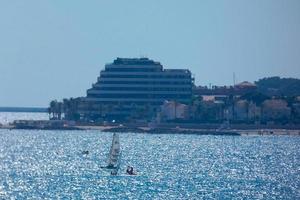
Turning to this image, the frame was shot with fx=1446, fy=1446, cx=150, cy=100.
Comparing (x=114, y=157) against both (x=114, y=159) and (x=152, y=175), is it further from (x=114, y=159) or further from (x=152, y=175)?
(x=152, y=175)

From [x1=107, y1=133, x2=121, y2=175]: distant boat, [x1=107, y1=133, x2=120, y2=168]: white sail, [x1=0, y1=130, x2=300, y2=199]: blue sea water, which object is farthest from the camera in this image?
[x1=107, y1=133, x2=120, y2=168]: white sail

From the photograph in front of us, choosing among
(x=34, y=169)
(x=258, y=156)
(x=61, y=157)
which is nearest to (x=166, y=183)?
(x=34, y=169)

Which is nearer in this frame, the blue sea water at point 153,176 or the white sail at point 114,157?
the blue sea water at point 153,176

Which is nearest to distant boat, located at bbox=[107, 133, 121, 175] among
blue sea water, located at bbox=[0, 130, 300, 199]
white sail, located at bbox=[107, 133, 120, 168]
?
white sail, located at bbox=[107, 133, 120, 168]

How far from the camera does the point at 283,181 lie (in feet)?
432

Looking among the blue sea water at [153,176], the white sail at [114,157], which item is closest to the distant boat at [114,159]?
the white sail at [114,157]

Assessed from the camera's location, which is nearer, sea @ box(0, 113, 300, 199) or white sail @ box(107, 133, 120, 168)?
sea @ box(0, 113, 300, 199)

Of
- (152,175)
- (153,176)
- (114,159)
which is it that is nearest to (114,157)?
(114,159)

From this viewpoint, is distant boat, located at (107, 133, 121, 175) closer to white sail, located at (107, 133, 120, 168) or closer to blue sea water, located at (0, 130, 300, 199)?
white sail, located at (107, 133, 120, 168)

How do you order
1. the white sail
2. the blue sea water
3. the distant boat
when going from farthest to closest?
1. the white sail
2. the distant boat
3. the blue sea water

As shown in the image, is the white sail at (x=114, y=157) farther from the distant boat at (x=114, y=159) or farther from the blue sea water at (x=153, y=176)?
the blue sea water at (x=153, y=176)

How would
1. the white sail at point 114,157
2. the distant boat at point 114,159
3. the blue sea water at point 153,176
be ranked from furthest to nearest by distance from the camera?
the white sail at point 114,157, the distant boat at point 114,159, the blue sea water at point 153,176

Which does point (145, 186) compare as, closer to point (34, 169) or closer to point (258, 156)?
point (34, 169)

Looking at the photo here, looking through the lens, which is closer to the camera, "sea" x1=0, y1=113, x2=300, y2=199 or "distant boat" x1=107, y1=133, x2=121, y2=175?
"sea" x1=0, y1=113, x2=300, y2=199
